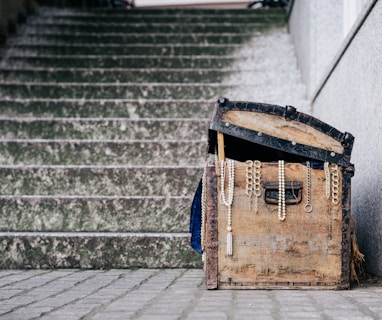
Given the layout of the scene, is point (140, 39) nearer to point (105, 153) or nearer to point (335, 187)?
point (105, 153)

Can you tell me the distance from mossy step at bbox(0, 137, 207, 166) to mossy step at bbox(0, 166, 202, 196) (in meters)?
0.39

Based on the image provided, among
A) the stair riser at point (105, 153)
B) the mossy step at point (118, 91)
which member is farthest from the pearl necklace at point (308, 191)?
the mossy step at point (118, 91)

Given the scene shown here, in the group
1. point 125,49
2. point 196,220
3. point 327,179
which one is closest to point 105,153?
point 196,220

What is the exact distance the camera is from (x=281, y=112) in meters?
3.18

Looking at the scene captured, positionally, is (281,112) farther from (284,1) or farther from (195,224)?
(284,1)

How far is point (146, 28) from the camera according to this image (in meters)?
8.04

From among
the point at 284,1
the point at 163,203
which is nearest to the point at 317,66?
the point at 163,203

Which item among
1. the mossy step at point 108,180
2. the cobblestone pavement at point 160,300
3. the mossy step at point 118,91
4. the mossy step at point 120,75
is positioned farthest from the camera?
the mossy step at point 120,75

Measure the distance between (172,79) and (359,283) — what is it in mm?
3655

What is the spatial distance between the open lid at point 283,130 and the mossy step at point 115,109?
8.49 ft

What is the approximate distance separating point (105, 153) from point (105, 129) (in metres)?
0.43

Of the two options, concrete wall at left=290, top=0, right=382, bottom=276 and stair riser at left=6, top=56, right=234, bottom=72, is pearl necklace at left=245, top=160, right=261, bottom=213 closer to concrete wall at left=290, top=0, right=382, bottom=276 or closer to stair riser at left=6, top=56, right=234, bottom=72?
concrete wall at left=290, top=0, right=382, bottom=276

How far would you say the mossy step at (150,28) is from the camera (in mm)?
7949

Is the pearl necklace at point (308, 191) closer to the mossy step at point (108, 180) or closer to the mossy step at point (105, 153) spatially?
the mossy step at point (108, 180)
